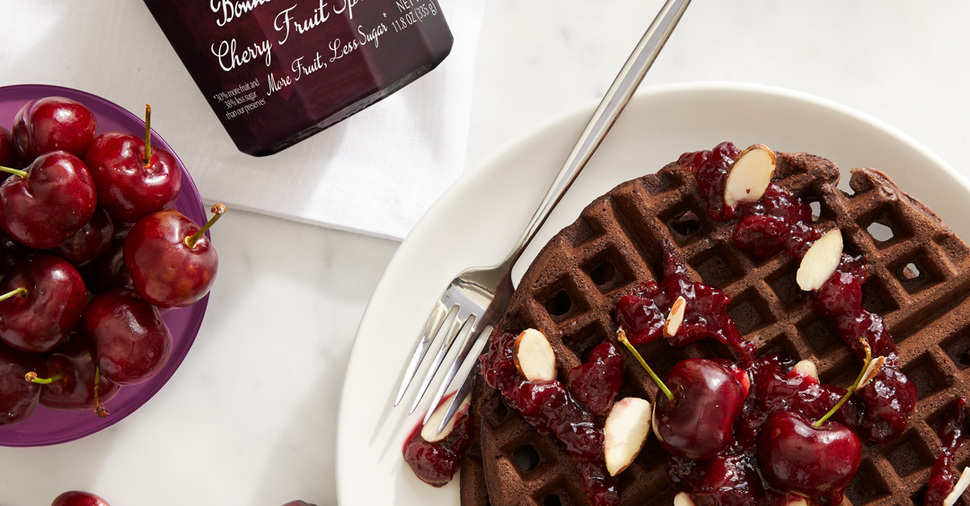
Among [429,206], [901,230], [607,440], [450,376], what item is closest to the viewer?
[607,440]

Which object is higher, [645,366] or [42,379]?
[42,379]

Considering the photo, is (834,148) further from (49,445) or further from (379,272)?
(49,445)

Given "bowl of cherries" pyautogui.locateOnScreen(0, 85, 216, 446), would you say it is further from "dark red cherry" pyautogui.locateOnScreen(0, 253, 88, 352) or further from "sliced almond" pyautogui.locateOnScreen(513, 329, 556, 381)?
"sliced almond" pyautogui.locateOnScreen(513, 329, 556, 381)

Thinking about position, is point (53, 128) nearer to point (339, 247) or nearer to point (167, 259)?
point (167, 259)

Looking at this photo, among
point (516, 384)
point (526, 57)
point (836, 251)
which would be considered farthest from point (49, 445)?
point (836, 251)

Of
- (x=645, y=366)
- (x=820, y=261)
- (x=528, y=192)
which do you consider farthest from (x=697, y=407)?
(x=528, y=192)

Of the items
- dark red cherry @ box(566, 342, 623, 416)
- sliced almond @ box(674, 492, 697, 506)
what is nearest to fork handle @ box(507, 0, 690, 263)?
dark red cherry @ box(566, 342, 623, 416)
